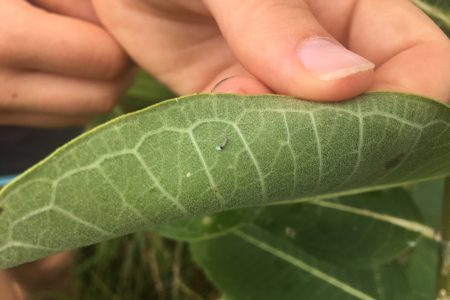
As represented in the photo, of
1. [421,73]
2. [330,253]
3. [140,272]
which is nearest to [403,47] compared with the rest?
[421,73]

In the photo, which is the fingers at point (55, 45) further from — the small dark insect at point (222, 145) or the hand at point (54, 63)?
the small dark insect at point (222, 145)

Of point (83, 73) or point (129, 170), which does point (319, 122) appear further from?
point (83, 73)

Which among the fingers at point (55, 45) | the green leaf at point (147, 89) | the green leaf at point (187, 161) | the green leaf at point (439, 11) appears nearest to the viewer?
the green leaf at point (187, 161)

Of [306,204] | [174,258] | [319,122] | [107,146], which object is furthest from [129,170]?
[174,258]

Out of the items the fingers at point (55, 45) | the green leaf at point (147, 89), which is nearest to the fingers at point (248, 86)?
the fingers at point (55, 45)

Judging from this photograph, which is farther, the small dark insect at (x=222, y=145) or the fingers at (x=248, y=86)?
the fingers at (x=248, y=86)

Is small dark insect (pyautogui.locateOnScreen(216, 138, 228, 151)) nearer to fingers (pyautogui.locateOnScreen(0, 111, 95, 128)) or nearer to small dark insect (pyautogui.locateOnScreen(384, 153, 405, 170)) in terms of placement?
small dark insect (pyautogui.locateOnScreen(384, 153, 405, 170))

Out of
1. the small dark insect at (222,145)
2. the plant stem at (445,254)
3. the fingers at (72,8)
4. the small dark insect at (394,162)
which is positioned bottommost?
the plant stem at (445,254)
